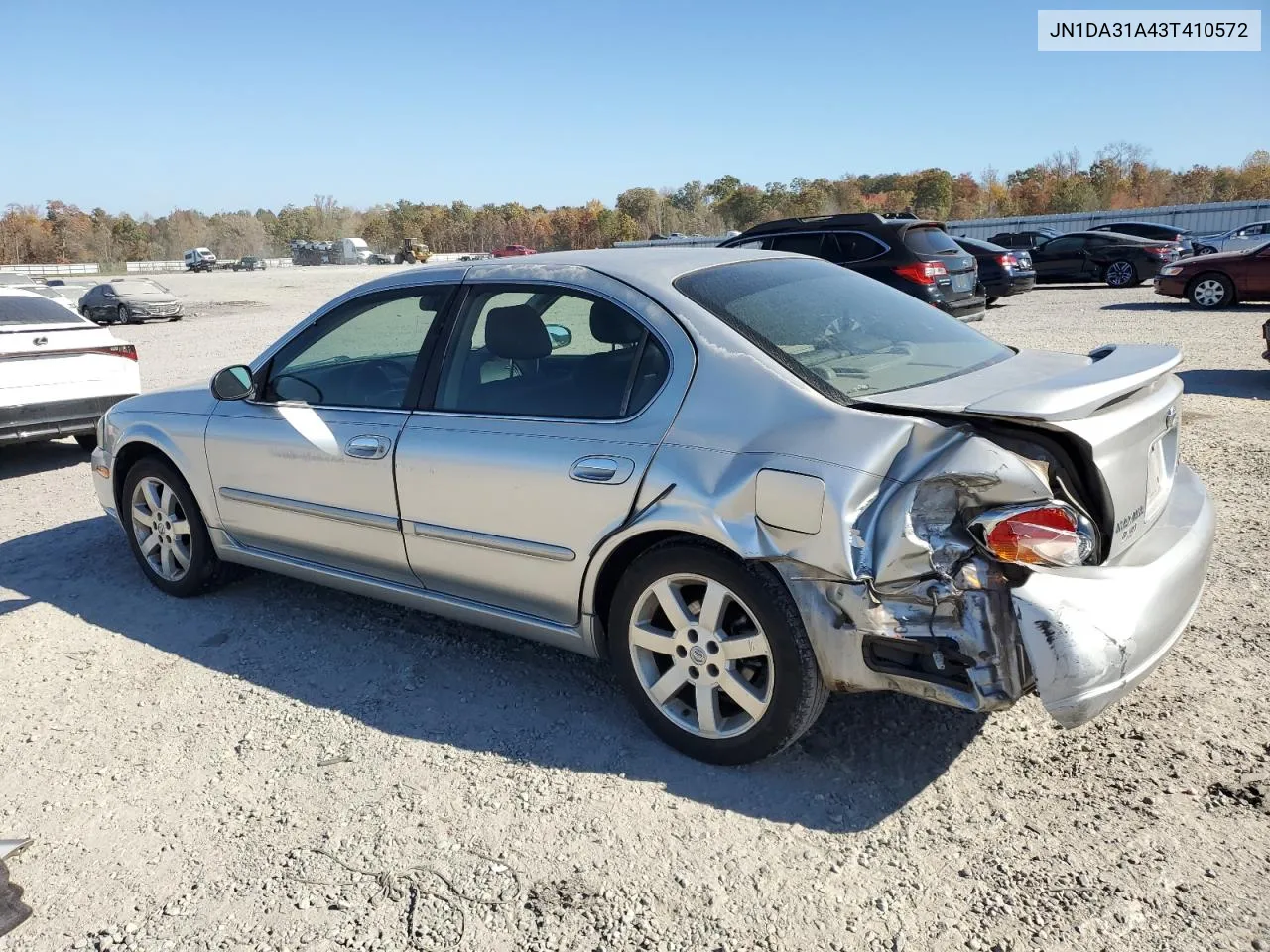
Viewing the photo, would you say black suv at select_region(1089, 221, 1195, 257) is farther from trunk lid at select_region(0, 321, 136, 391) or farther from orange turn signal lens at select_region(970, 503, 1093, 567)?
orange turn signal lens at select_region(970, 503, 1093, 567)

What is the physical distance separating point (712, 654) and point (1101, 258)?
2333 cm

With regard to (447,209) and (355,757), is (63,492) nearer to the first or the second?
(355,757)

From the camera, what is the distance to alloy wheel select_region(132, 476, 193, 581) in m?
4.84

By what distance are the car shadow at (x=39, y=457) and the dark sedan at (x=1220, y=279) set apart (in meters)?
16.2

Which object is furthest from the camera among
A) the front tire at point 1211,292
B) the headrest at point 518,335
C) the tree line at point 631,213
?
the tree line at point 631,213

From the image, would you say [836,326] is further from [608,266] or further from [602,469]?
[602,469]

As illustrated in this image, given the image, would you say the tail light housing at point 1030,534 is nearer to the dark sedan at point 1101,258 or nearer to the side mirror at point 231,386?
the side mirror at point 231,386

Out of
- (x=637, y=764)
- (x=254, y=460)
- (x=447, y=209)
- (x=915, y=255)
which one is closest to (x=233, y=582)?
(x=254, y=460)

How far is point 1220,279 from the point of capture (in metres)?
15.7

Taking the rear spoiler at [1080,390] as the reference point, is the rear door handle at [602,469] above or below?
below

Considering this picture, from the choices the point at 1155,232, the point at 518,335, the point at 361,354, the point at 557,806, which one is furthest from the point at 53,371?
the point at 1155,232

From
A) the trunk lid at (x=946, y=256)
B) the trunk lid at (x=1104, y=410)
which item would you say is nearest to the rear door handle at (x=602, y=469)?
the trunk lid at (x=1104, y=410)

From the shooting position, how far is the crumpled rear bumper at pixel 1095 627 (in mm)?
2561

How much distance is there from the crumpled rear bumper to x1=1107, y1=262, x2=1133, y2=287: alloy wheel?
73.1ft
